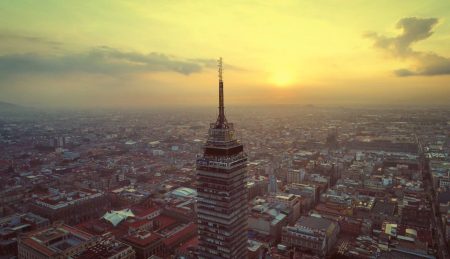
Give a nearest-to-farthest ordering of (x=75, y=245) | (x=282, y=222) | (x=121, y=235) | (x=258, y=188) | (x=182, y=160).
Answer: (x=75, y=245)
(x=121, y=235)
(x=282, y=222)
(x=258, y=188)
(x=182, y=160)

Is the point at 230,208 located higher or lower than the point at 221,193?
lower

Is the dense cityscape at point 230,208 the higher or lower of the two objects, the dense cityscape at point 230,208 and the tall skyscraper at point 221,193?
the lower

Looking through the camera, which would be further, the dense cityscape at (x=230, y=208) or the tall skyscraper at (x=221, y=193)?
the dense cityscape at (x=230, y=208)

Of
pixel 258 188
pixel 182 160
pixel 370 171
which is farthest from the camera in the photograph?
pixel 182 160

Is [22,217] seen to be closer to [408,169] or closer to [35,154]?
[35,154]

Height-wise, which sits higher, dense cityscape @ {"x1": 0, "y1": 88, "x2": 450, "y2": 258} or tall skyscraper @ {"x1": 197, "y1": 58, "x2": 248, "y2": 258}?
tall skyscraper @ {"x1": 197, "y1": 58, "x2": 248, "y2": 258}

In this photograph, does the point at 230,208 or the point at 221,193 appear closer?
the point at 230,208

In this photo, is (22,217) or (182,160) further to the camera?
(182,160)

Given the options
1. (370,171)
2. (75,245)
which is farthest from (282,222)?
(370,171)
